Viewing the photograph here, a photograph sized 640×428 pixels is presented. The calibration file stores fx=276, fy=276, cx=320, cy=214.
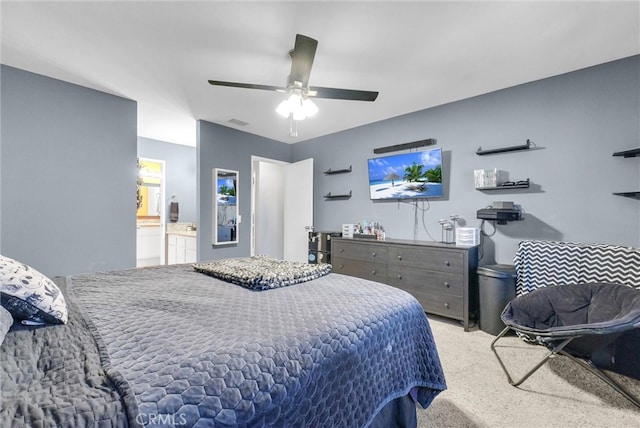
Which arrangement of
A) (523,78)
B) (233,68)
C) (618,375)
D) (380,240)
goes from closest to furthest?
(618,375), (233,68), (523,78), (380,240)

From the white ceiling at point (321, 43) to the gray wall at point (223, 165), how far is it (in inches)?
37.6

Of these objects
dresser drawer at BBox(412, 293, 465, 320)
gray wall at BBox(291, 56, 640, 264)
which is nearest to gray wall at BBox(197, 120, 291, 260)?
gray wall at BBox(291, 56, 640, 264)

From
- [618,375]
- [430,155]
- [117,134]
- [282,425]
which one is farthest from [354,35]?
[618,375]

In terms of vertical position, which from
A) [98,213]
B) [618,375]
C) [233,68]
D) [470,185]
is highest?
[233,68]

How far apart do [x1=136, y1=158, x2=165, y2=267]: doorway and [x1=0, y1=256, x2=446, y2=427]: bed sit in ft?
14.7

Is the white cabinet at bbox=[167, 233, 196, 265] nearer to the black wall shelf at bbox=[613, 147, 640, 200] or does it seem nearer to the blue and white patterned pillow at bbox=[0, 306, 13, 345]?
the blue and white patterned pillow at bbox=[0, 306, 13, 345]

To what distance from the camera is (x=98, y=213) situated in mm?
3246

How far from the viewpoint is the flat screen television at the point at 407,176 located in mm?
3545

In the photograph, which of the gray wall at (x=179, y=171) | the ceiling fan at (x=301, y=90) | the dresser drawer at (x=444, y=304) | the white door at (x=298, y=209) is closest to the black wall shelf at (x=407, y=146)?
the white door at (x=298, y=209)

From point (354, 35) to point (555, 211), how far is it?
2.60 m

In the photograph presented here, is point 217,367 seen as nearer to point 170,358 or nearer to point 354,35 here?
point 170,358

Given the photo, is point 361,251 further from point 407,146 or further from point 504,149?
point 504,149

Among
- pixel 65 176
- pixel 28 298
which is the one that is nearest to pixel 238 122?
pixel 65 176

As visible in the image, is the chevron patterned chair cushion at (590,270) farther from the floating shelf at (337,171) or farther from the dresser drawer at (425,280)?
the floating shelf at (337,171)
